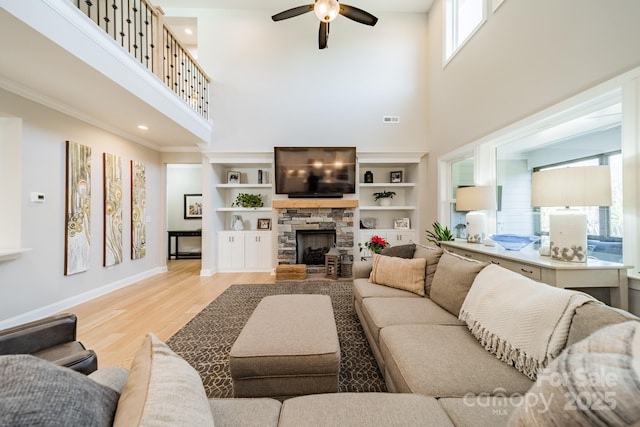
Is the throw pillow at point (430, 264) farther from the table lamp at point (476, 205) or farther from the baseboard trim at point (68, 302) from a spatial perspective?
the baseboard trim at point (68, 302)

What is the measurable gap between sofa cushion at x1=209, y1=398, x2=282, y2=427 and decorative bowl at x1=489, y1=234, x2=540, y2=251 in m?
2.57

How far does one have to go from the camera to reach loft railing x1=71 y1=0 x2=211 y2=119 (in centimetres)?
300

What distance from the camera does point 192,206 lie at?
20.9ft

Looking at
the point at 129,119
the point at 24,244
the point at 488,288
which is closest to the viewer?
the point at 488,288

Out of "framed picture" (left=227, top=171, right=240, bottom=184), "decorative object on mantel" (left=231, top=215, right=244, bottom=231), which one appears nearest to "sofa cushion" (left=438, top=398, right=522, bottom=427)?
"decorative object on mantel" (left=231, top=215, right=244, bottom=231)

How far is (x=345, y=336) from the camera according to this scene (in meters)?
2.18

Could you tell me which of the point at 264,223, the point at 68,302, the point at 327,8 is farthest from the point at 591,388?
the point at 264,223

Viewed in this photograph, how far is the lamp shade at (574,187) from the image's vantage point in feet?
4.81

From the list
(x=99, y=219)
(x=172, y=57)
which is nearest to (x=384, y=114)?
(x=172, y=57)

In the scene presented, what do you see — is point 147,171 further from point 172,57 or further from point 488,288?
point 488,288

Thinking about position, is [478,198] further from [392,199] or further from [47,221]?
[47,221]

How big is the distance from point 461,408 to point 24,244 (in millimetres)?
4074

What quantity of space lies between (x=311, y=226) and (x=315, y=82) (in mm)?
2732

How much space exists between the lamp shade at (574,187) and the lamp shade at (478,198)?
0.93m
